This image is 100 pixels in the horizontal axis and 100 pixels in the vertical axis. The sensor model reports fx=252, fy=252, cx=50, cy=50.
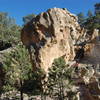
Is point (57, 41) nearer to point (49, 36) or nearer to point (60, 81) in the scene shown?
point (49, 36)

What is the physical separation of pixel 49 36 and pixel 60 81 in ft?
33.5

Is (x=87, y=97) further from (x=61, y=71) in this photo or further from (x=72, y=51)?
(x=72, y=51)

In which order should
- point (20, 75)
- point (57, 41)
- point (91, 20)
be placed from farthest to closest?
point (91, 20)
point (57, 41)
point (20, 75)

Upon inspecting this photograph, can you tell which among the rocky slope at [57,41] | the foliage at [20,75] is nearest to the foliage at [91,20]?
the rocky slope at [57,41]

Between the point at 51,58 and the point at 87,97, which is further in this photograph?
the point at 51,58

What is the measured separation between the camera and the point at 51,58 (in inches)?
1345

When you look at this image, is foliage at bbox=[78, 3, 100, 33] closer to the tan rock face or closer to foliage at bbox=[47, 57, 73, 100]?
the tan rock face

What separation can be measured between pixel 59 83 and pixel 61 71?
4.00 ft

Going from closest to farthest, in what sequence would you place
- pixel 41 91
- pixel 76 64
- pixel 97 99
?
A: pixel 97 99, pixel 41 91, pixel 76 64

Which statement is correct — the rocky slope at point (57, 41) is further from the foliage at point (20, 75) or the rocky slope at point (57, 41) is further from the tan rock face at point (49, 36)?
the foliage at point (20, 75)

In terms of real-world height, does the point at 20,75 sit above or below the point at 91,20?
below

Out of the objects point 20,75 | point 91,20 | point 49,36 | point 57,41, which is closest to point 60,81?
point 20,75

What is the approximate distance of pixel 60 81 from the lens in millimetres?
25219

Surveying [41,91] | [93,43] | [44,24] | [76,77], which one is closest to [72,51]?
[93,43]
